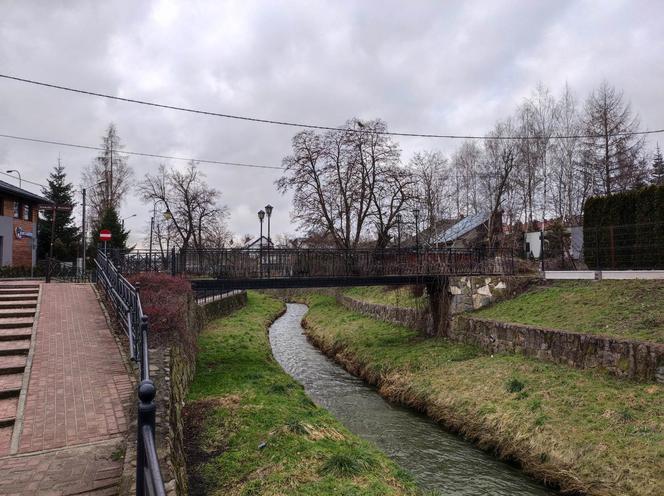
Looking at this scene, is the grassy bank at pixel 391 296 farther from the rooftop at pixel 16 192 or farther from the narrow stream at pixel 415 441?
the rooftop at pixel 16 192

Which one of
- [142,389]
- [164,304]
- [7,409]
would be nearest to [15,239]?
[164,304]

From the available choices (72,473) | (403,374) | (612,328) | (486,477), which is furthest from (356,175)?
(72,473)

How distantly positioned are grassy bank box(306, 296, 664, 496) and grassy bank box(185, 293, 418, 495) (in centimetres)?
293

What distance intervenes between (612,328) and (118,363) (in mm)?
11620

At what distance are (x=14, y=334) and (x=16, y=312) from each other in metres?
1.81

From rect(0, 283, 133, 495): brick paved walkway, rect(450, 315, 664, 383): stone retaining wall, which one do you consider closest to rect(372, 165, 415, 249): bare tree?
rect(450, 315, 664, 383): stone retaining wall

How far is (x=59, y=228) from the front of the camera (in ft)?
130

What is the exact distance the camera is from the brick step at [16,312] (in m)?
9.69

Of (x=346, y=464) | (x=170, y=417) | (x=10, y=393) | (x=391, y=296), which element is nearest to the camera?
(x=170, y=417)

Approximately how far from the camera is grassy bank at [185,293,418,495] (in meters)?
6.10

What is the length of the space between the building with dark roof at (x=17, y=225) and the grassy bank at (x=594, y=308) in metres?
29.7

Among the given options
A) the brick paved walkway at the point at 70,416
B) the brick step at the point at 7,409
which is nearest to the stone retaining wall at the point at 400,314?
the brick paved walkway at the point at 70,416

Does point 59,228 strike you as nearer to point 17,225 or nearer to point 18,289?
point 17,225

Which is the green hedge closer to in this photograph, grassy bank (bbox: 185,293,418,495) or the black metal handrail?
grassy bank (bbox: 185,293,418,495)
